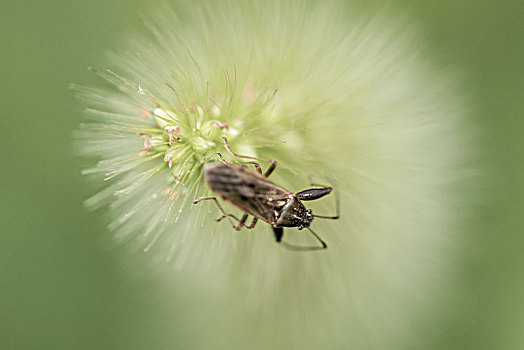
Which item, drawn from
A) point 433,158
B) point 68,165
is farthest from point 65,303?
point 433,158

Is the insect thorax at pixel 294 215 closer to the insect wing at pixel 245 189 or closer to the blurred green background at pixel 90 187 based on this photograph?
the insect wing at pixel 245 189

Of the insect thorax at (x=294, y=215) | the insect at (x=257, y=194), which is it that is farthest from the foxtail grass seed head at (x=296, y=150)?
the insect thorax at (x=294, y=215)

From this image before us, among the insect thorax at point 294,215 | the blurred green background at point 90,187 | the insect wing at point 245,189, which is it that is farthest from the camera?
the blurred green background at point 90,187

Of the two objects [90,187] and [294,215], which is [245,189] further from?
[90,187]

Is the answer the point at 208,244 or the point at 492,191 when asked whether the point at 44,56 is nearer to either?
the point at 208,244

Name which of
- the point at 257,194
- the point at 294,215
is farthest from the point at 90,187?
the point at 257,194

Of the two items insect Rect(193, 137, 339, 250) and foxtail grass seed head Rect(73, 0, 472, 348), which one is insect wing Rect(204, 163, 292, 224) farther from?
foxtail grass seed head Rect(73, 0, 472, 348)
